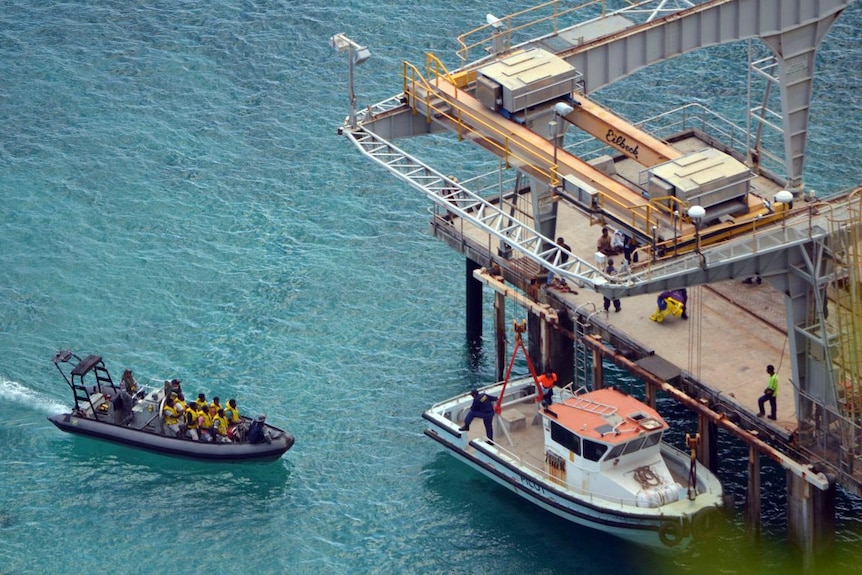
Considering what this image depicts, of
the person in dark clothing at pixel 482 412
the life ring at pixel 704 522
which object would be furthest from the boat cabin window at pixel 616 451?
the person in dark clothing at pixel 482 412

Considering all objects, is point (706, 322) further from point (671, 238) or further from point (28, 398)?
point (28, 398)

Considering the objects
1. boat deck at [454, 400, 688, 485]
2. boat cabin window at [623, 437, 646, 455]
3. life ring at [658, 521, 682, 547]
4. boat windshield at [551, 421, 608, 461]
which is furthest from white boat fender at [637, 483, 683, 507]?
boat deck at [454, 400, 688, 485]

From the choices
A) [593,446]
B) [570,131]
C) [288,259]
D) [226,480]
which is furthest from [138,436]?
[570,131]

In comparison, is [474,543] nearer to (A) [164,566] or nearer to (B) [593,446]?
(B) [593,446]

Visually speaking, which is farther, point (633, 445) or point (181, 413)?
point (181, 413)

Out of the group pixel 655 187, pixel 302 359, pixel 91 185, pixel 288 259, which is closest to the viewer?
pixel 655 187

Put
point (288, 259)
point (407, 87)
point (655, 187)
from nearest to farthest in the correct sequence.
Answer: point (655, 187) → point (407, 87) → point (288, 259)

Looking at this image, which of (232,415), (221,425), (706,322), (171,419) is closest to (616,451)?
(706,322)
